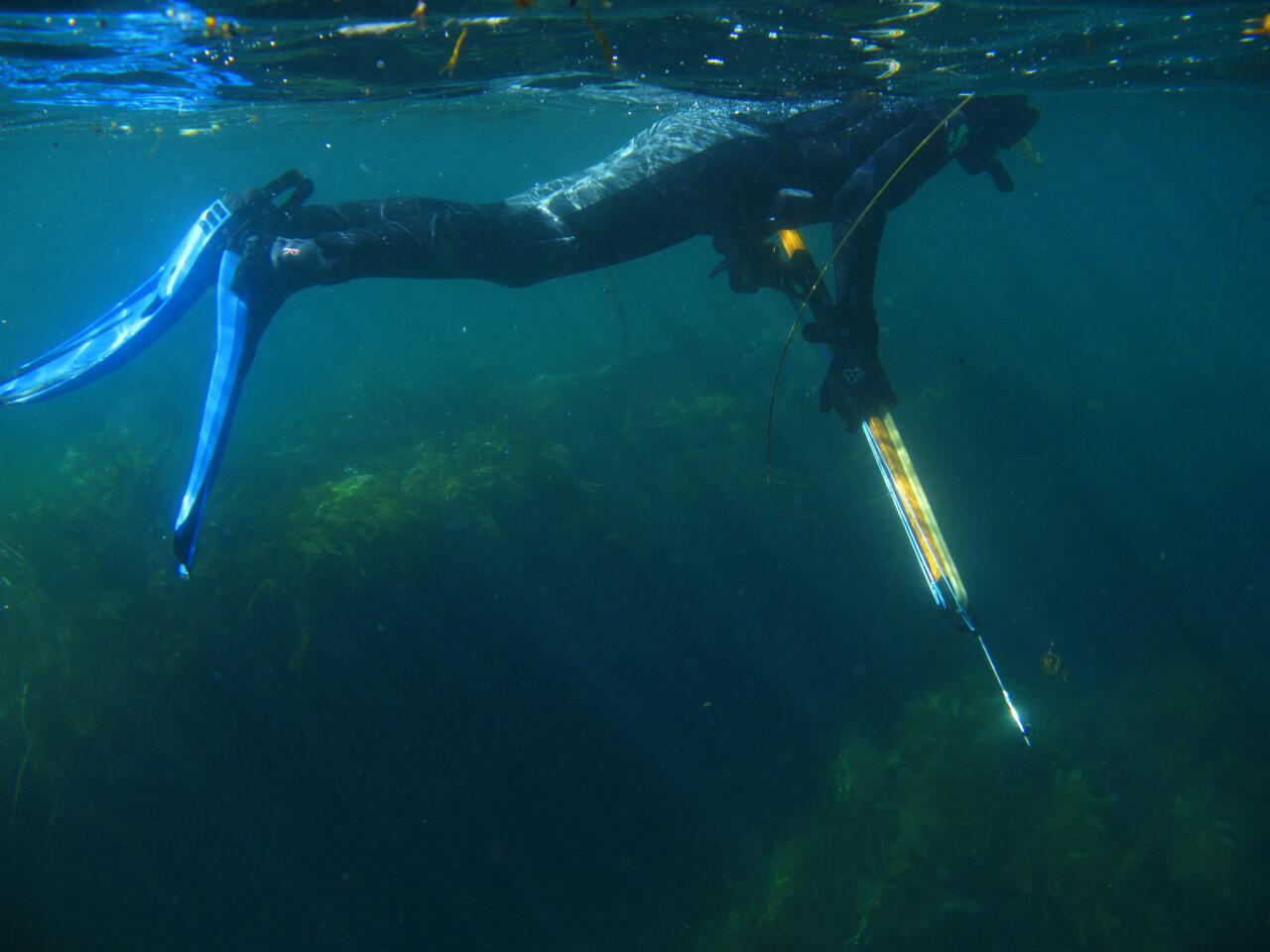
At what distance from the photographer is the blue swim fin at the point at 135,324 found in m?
4.77

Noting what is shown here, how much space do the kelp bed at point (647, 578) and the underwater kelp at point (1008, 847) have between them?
3 cm

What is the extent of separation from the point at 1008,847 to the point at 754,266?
23.5 ft

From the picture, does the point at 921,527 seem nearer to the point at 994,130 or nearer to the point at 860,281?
the point at 860,281

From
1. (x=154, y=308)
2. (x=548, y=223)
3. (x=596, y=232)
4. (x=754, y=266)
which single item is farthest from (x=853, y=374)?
(x=154, y=308)

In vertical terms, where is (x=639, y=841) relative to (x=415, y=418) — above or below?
below

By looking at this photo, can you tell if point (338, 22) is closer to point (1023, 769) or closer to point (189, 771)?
point (189, 771)

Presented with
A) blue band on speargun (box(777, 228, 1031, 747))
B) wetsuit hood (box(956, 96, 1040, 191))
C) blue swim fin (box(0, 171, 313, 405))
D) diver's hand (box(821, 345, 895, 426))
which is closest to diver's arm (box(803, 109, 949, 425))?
diver's hand (box(821, 345, 895, 426))

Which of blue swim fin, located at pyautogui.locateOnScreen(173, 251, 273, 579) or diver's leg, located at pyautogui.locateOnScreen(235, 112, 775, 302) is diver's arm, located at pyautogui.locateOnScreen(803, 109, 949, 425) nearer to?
diver's leg, located at pyautogui.locateOnScreen(235, 112, 775, 302)

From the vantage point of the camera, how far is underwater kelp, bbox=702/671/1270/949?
23.6 feet

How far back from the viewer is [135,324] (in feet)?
16.4

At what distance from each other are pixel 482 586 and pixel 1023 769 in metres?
7.15

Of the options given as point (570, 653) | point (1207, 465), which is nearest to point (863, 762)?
point (570, 653)

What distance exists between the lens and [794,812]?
875 centimetres

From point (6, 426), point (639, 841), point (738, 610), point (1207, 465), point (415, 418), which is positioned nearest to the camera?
point (639, 841)
